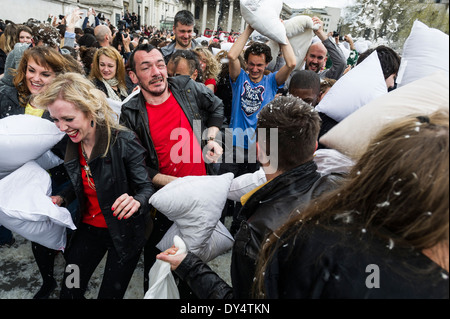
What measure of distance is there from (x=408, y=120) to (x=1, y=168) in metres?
2.36

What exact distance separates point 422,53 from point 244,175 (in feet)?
4.04

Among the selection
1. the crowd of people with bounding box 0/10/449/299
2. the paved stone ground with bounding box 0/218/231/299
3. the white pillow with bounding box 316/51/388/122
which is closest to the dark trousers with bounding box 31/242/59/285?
the crowd of people with bounding box 0/10/449/299

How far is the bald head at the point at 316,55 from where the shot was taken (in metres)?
3.82

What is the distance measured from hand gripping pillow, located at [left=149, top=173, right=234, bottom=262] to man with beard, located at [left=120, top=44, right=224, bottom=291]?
40 centimetres

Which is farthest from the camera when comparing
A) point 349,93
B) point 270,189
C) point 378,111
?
point 349,93

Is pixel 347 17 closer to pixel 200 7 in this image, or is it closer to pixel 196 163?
pixel 196 163

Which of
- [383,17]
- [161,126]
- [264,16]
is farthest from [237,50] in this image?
[383,17]

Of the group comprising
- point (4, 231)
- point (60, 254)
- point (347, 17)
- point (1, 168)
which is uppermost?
point (347, 17)

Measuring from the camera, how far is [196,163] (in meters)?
2.31

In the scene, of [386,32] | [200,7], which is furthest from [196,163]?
[200,7]

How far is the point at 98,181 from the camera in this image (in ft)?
5.87

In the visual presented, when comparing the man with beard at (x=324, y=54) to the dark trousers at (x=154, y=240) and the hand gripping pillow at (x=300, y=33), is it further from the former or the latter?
the dark trousers at (x=154, y=240)

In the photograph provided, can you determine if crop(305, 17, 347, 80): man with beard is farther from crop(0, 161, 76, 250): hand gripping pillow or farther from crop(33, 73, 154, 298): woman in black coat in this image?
crop(0, 161, 76, 250): hand gripping pillow

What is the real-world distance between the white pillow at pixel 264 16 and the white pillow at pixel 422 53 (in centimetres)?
168
